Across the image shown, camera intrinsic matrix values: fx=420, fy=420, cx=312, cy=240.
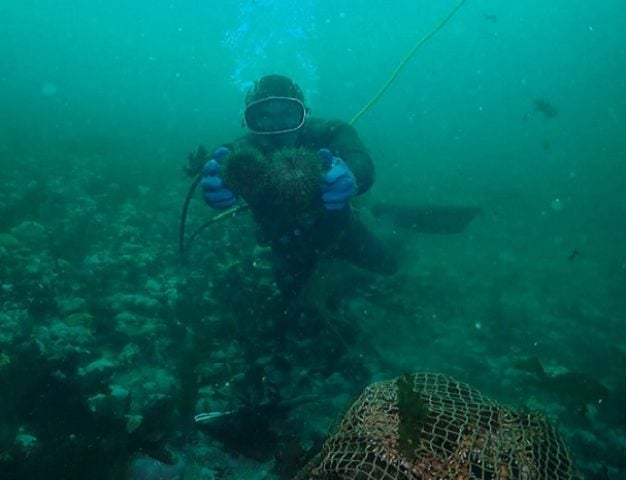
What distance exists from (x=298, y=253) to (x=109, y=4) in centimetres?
15689

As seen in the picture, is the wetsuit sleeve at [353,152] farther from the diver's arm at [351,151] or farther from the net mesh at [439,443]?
the net mesh at [439,443]

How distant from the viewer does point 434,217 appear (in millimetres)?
10812

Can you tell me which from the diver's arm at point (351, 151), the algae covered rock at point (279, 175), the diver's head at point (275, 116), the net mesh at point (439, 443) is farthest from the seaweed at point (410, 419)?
the diver's head at point (275, 116)

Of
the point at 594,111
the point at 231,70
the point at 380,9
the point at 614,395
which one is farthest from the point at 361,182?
the point at 380,9

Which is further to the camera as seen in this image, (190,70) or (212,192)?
(190,70)

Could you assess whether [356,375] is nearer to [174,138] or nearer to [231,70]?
[174,138]

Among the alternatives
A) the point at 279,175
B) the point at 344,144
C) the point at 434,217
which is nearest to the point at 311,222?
the point at 344,144

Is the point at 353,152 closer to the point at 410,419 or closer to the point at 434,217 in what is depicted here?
the point at 410,419

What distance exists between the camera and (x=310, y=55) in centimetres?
9825

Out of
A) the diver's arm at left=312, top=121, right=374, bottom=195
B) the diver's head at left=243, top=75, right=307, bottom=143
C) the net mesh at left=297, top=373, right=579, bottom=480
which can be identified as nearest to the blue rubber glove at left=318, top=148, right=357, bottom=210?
the diver's arm at left=312, top=121, right=374, bottom=195

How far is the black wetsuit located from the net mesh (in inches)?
118

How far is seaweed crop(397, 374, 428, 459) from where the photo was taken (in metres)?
2.29

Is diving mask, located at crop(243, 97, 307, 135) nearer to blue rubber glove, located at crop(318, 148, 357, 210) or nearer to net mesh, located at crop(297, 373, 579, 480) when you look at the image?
blue rubber glove, located at crop(318, 148, 357, 210)

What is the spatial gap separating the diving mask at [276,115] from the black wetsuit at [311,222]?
147mm
